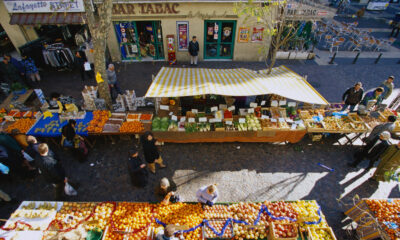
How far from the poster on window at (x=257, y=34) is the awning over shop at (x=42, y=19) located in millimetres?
10415

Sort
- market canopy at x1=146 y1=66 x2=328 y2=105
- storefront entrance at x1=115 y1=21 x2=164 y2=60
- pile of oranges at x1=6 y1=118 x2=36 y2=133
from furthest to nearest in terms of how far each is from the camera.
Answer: storefront entrance at x1=115 y1=21 x2=164 y2=60
pile of oranges at x1=6 y1=118 x2=36 y2=133
market canopy at x1=146 y1=66 x2=328 y2=105

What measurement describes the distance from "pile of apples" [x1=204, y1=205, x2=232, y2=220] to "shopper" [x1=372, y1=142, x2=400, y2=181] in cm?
548

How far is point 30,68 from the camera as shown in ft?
37.5

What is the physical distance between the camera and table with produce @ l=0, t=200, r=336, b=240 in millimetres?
4949

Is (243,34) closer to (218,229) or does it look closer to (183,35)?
(183,35)

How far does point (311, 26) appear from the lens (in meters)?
14.6

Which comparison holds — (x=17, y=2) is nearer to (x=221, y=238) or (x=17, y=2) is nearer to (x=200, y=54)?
(x=200, y=54)

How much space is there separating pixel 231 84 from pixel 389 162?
590 cm

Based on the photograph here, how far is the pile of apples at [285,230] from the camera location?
16.4ft

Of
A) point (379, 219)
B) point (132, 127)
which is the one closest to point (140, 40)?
point (132, 127)

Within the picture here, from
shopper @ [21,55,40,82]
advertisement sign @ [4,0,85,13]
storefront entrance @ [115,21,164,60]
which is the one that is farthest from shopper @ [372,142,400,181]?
shopper @ [21,55,40,82]

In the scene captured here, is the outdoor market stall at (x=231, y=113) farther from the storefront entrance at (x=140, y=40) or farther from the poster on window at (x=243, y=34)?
the storefront entrance at (x=140, y=40)

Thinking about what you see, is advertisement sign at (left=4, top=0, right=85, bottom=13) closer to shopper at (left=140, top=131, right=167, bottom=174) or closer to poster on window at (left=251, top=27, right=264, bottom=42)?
shopper at (left=140, top=131, right=167, bottom=174)

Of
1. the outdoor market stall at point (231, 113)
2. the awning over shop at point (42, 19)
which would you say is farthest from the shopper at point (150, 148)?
the awning over shop at point (42, 19)
